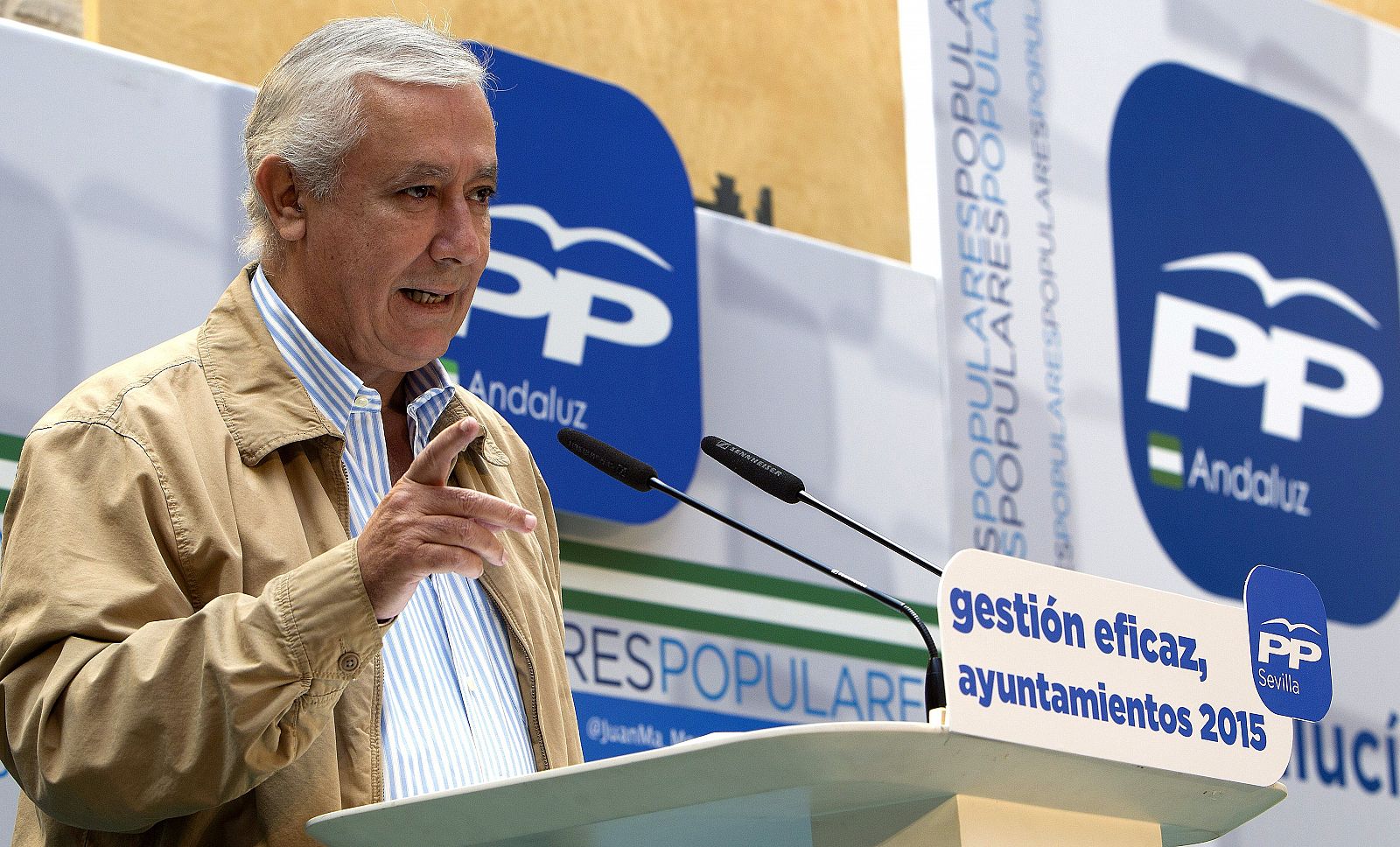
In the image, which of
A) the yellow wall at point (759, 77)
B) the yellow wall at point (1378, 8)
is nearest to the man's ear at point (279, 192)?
the yellow wall at point (759, 77)

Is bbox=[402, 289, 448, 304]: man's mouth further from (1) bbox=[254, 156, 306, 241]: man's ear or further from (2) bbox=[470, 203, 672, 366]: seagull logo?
(2) bbox=[470, 203, 672, 366]: seagull logo

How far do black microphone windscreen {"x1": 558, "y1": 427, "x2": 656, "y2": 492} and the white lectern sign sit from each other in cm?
65

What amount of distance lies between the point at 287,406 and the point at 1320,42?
4.51 m

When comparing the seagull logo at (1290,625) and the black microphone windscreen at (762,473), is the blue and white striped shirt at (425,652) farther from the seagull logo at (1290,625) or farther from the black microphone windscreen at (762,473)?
the seagull logo at (1290,625)

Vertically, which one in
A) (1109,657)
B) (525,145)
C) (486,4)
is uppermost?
(486,4)

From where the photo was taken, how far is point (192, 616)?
1.48 m

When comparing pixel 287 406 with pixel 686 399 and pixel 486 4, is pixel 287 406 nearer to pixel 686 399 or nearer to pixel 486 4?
pixel 686 399

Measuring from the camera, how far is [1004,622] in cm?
135

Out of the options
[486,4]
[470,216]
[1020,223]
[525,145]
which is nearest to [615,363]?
[525,145]

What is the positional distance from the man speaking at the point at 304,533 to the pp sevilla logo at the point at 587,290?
1578 millimetres

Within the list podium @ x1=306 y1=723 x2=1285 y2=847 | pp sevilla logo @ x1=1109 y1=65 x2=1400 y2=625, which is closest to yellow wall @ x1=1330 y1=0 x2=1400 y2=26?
pp sevilla logo @ x1=1109 y1=65 x2=1400 y2=625

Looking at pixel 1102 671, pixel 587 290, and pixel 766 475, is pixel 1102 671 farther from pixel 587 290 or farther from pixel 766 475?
pixel 587 290

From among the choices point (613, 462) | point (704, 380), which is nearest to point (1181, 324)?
point (704, 380)

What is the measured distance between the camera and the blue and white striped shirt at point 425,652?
1718 mm
